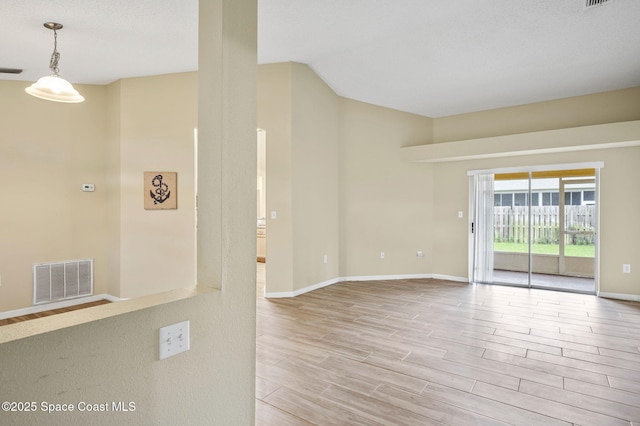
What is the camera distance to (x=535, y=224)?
6219 mm

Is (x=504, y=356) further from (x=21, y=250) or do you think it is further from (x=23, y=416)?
(x=21, y=250)

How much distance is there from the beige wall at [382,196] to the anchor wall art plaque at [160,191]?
2.86 m

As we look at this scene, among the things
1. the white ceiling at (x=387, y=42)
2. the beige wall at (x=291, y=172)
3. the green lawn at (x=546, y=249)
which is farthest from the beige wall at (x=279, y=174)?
the green lawn at (x=546, y=249)

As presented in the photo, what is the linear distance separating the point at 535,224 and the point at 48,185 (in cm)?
777

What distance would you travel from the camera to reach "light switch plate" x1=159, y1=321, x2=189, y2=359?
128 centimetres

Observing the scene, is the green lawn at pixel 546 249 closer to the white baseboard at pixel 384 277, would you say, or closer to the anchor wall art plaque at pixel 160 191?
the white baseboard at pixel 384 277

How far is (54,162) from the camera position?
4.64 m

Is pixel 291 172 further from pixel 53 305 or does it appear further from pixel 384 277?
pixel 53 305

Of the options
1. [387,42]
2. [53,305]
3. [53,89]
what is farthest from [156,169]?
[387,42]

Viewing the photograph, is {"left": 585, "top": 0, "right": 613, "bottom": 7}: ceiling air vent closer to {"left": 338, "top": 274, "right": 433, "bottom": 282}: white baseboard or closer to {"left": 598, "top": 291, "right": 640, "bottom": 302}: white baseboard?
{"left": 598, "top": 291, "right": 640, "bottom": 302}: white baseboard

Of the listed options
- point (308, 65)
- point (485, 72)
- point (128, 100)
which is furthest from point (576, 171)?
point (128, 100)

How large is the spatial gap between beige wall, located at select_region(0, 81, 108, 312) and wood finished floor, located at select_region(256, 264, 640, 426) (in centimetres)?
277

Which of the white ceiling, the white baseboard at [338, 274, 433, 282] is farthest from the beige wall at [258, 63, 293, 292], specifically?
the white baseboard at [338, 274, 433, 282]

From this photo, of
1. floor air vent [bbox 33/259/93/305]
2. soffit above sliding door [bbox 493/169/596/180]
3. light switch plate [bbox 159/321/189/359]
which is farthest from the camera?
soffit above sliding door [bbox 493/169/596/180]
